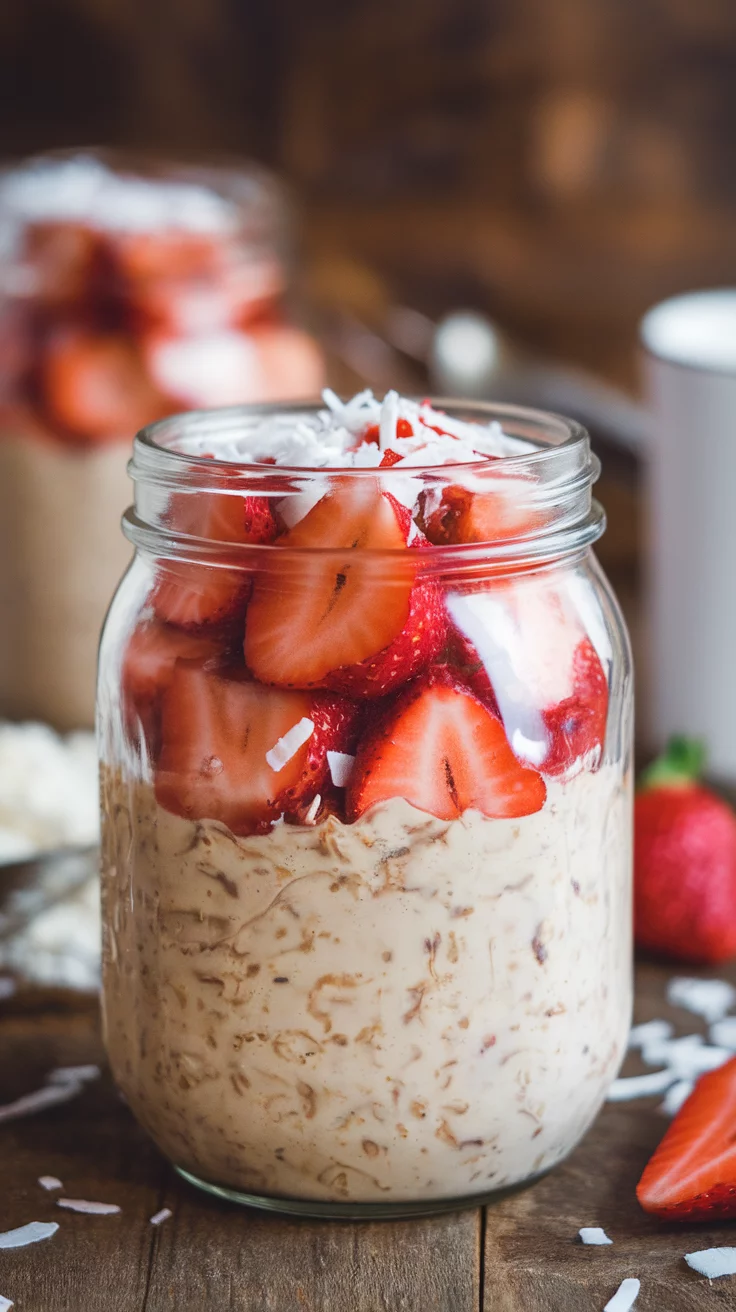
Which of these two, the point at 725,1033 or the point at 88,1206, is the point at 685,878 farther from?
the point at 88,1206

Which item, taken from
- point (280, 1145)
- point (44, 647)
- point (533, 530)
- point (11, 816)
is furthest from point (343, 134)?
point (280, 1145)

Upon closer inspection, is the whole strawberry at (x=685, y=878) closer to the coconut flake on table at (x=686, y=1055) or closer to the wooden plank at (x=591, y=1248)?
the coconut flake on table at (x=686, y=1055)

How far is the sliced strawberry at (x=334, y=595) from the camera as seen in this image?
2.38ft

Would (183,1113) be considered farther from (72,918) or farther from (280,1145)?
(72,918)

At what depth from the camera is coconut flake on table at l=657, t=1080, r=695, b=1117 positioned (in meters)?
0.91

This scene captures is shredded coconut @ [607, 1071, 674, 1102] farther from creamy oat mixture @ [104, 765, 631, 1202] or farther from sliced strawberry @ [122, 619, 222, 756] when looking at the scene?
sliced strawberry @ [122, 619, 222, 756]

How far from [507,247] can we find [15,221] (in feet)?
2.78

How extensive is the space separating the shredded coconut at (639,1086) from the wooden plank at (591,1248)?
0.11 feet

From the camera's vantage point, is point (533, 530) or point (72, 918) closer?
point (533, 530)

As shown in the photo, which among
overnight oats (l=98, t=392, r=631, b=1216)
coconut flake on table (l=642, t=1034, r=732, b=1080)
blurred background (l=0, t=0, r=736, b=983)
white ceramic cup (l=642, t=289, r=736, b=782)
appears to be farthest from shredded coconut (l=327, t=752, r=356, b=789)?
blurred background (l=0, t=0, r=736, b=983)

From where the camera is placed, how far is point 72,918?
1146mm

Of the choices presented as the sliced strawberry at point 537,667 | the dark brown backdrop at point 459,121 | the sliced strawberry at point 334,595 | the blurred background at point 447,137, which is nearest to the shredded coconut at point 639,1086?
the sliced strawberry at point 537,667

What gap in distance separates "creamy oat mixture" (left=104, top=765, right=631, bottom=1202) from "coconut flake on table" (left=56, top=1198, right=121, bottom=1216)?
0.13ft

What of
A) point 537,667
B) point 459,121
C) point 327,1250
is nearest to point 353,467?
point 537,667
